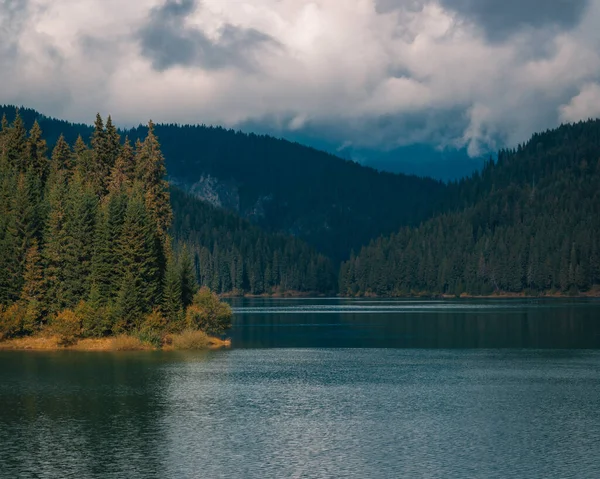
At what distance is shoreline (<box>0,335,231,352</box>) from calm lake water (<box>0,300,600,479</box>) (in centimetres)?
515

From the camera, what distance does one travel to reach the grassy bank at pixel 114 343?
103875 millimetres

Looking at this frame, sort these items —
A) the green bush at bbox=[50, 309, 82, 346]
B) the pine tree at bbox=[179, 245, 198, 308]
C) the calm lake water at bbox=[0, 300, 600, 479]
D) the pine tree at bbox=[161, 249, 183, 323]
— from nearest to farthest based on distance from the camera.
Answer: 1. the calm lake water at bbox=[0, 300, 600, 479]
2. the green bush at bbox=[50, 309, 82, 346]
3. the pine tree at bbox=[161, 249, 183, 323]
4. the pine tree at bbox=[179, 245, 198, 308]

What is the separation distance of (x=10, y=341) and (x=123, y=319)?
16.1 m

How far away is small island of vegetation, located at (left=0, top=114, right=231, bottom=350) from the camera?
10569 centimetres

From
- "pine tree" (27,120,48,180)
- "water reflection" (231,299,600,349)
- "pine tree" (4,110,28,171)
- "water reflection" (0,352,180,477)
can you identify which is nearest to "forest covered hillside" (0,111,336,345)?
"water reflection" (231,299,600,349)

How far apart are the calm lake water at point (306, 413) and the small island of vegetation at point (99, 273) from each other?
740cm

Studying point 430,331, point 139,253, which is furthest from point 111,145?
point 430,331

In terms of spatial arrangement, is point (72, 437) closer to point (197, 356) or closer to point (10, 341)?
point (197, 356)

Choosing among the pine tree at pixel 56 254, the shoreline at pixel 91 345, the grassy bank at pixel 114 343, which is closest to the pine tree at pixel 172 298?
the grassy bank at pixel 114 343

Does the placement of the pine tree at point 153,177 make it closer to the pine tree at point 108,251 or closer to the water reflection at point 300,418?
the pine tree at point 108,251

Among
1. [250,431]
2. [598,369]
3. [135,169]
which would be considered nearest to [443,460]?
[250,431]

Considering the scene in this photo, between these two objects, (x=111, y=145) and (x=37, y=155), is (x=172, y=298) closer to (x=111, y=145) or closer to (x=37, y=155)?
(x=111, y=145)

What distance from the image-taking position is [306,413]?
57312 mm

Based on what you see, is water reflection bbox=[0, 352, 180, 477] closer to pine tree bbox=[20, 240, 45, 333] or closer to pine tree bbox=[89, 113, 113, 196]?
pine tree bbox=[20, 240, 45, 333]
